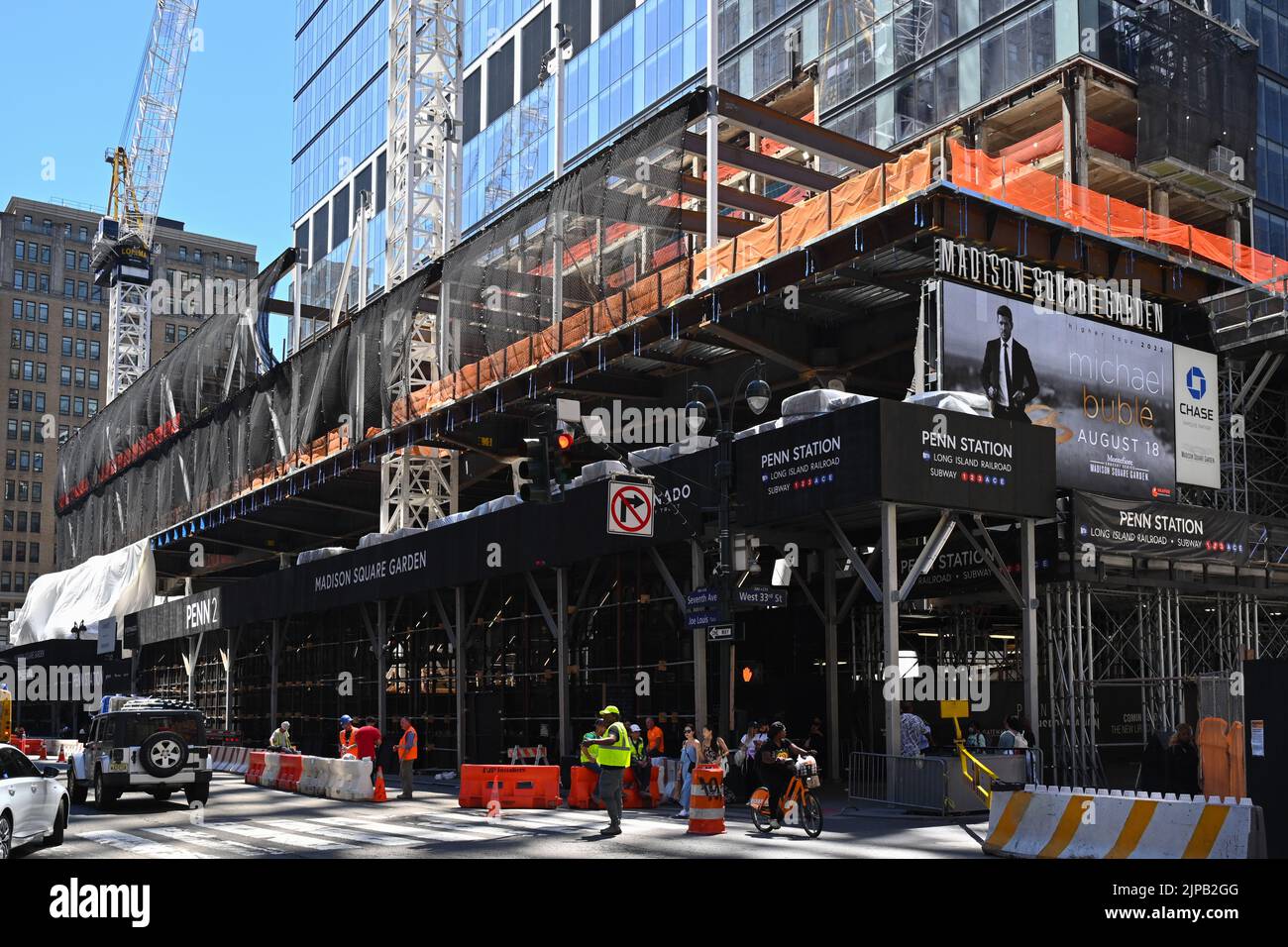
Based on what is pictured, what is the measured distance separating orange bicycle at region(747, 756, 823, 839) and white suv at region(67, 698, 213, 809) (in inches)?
467

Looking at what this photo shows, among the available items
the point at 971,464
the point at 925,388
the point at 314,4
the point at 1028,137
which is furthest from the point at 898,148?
the point at 314,4

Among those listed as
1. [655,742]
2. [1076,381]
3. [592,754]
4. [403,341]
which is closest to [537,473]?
[592,754]

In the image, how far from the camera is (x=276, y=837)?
20.1 metres

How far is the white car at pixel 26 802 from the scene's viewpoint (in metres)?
15.6

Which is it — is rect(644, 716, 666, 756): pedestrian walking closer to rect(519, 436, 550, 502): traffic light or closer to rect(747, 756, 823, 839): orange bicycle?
rect(747, 756, 823, 839): orange bicycle

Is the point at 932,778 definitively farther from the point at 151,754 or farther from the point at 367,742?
the point at 151,754

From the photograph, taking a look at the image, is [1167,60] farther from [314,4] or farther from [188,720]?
[314,4]

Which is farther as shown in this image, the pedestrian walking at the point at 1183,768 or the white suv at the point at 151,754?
the white suv at the point at 151,754

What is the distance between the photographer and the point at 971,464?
985 inches

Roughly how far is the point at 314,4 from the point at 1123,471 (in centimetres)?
9163

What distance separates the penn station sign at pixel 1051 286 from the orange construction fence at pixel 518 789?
45.3 ft

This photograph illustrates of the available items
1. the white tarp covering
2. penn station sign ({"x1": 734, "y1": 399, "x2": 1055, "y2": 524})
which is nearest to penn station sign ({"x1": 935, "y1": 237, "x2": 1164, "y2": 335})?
penn station sign ({"x1": 734, "y1": 399, "x2": 1055, "y2": 524})

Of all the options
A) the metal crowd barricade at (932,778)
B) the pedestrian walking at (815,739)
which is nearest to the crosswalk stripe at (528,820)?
the metal crowd barricade at (932,778)

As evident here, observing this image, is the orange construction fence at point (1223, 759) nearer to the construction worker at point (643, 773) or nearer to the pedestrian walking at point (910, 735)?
the pedestrian walking at point (910, 735)
